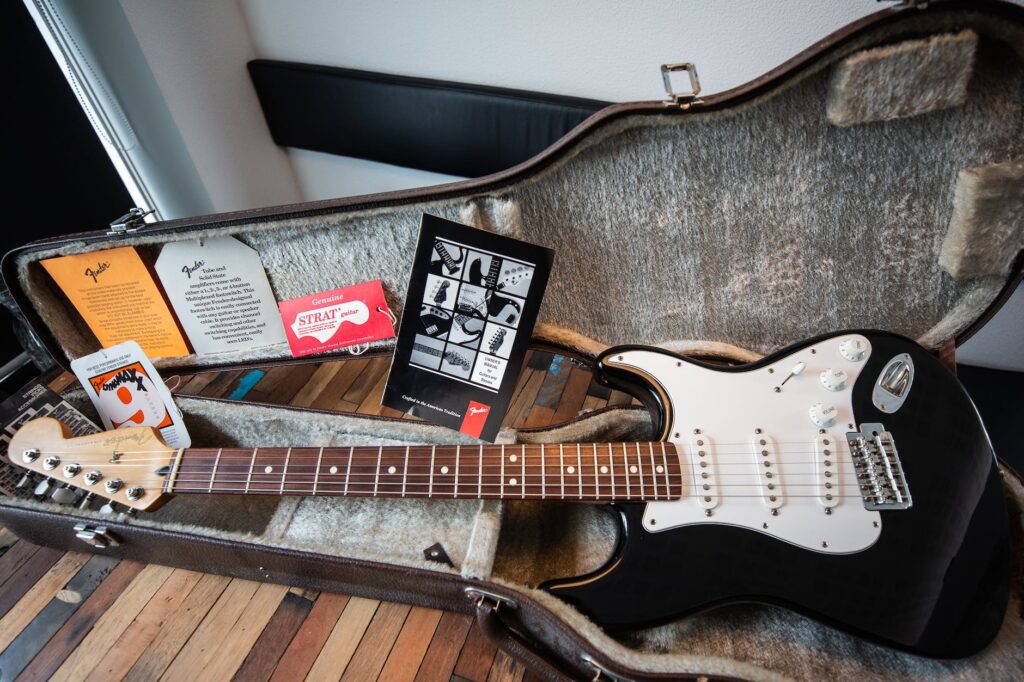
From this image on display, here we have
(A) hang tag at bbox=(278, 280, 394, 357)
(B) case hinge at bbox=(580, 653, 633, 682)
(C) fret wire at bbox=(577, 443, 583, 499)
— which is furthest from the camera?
(A) hang tag at bbox=(278, 280, 394, 357)

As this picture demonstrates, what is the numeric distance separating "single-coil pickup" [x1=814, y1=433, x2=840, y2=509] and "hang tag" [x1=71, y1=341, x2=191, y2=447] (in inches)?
37.6

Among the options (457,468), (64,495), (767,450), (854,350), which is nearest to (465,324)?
(457,468)

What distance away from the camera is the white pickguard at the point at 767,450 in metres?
0.67

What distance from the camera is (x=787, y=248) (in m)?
0.77

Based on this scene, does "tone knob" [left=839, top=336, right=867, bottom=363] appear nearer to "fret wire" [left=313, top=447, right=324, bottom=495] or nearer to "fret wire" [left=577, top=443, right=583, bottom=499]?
"fret wire" [left=577, top=443, right=583, bottom=499]

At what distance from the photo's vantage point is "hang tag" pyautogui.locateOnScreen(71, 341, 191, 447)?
2.72 ft

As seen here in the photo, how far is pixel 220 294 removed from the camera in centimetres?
81

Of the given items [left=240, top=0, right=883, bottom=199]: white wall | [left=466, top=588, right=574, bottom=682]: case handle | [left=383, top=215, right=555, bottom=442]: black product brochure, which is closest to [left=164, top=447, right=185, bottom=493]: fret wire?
[left=383, top=215, right=555, bottom=442]: black product brochure

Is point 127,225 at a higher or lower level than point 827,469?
higher

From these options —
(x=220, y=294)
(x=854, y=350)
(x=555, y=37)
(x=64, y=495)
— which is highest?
(x=555, y=37)

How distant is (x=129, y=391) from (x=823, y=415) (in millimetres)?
1050

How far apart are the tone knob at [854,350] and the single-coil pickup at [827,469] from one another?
0.12 m

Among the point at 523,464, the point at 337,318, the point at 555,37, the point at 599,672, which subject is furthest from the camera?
the point at 555,37

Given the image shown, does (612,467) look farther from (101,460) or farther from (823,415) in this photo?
(101,460)
